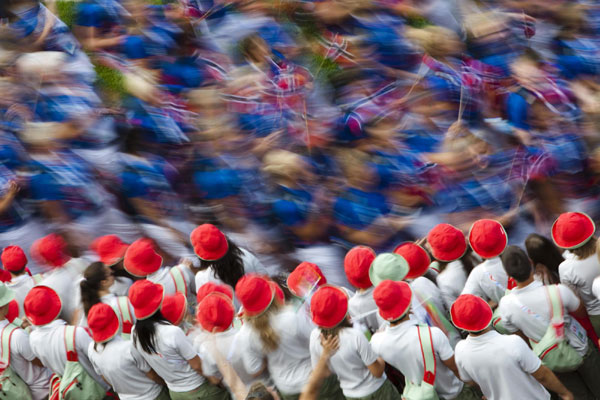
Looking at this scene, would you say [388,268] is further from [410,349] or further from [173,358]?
[173,358]

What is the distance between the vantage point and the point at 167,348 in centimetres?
463

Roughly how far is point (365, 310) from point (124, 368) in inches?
54.9

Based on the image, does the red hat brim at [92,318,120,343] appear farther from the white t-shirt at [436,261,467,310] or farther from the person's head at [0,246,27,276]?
the white t-shirt at [436,261,467,310]

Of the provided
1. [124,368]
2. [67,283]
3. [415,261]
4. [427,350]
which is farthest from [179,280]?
[427,350]

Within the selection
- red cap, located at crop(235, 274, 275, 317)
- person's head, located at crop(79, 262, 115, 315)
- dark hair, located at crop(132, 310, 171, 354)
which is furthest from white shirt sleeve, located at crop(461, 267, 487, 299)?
person's head, located at crop(79, 262, 115, 315)

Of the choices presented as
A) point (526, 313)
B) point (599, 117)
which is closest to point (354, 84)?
point (599, 117)

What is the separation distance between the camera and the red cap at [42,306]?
16.3 feet

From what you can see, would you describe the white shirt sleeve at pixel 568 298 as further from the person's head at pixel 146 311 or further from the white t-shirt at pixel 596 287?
the person's head at pixel 146 311

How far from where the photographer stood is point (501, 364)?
402 centimetres

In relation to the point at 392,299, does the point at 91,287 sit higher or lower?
lower

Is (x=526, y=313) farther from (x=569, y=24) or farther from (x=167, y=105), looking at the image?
(x=167, y=105)

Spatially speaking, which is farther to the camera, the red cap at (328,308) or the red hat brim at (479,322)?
the red cap at (328,308)

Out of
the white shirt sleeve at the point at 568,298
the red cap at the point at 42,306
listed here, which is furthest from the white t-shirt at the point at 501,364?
the red cap at the point at 42,306

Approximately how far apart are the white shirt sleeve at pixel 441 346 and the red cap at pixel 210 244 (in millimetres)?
1734
